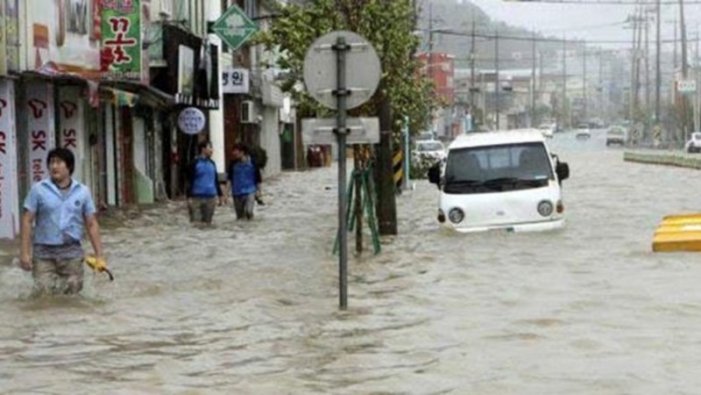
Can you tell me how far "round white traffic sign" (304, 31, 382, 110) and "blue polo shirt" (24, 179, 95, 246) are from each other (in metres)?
2.50

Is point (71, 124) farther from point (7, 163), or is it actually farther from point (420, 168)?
point (420, 168)

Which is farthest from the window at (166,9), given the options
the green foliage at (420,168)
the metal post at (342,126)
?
the metal post at (342,126)

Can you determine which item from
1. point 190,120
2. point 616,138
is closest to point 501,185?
point 190,120

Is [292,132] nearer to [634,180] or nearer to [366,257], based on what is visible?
[634,180]

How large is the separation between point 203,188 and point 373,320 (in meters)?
14.5

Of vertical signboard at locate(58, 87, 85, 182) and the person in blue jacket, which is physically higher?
vertical signboard at locate(58, 87, 85, 182)

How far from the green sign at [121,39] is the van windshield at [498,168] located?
794 centimetres

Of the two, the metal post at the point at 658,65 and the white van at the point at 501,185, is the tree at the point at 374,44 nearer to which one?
the white van at the point at 501,185

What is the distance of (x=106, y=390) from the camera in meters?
11.0

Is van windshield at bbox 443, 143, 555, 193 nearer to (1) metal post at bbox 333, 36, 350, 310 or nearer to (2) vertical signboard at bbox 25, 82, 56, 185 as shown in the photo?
(2) vertical signboard at bbox 25, 82, 56, 185

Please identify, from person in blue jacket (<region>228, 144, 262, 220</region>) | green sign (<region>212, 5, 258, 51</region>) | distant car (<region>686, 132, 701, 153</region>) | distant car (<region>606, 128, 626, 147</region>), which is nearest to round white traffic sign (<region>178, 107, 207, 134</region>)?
green sign (<region>212, 5, 258, 51</region>)

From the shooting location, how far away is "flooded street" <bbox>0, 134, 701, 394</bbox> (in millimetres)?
11469

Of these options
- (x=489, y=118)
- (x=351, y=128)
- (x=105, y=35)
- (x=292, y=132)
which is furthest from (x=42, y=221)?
(x=489, y=118)

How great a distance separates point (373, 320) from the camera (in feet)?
48.9
